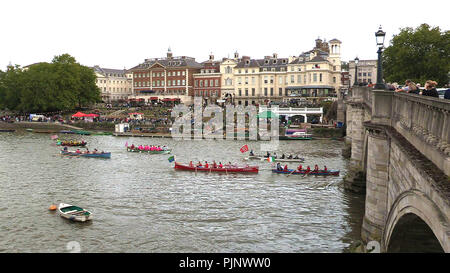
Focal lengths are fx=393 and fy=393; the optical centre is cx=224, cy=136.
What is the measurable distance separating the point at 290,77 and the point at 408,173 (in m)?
85.1

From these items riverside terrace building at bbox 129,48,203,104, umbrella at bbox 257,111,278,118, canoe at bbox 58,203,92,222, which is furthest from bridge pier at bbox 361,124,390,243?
riverside terrace building at bbox 129,48,203,104

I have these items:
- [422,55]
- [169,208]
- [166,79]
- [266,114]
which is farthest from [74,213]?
[166,79]

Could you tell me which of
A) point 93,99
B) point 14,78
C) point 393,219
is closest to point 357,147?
point 393,219

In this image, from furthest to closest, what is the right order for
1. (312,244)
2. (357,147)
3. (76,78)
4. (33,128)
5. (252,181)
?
1. (76,78)
2. (33,128)
3. (252,181)
4. (357,147)
5. (312,244)

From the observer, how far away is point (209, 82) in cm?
10381

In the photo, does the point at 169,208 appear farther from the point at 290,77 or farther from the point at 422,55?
the point at 290,77

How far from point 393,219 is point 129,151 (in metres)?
43.3

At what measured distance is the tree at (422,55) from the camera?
45656 mm

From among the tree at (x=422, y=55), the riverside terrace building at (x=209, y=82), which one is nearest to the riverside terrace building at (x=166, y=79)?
the riverside terrace building at (x=209, y=82)

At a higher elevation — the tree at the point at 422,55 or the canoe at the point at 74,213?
the tree at the point at 422,55

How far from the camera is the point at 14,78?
3701 inches

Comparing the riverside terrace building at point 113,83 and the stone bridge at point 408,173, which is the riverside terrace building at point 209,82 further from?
the stone bridge at point 408,173

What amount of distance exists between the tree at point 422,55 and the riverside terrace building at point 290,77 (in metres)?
37.1

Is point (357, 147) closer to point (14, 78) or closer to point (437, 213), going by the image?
point (437, 213)
